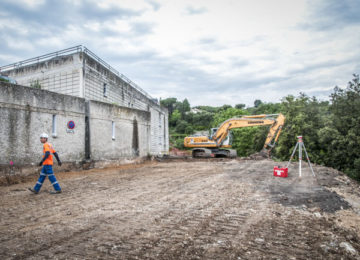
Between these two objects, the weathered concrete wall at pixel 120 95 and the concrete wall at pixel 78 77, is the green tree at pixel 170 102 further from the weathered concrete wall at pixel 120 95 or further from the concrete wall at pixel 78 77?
the concrete wall at pixel 78 77

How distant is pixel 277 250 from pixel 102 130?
43.7 ft

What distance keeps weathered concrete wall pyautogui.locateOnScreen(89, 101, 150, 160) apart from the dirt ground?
7311 millimetres

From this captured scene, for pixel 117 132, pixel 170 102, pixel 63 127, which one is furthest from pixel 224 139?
pixel 170 102

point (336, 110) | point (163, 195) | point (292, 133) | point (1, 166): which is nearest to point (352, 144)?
point (336, 110)

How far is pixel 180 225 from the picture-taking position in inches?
171

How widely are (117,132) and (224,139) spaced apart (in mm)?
10585

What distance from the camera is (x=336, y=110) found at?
22094 millimetres

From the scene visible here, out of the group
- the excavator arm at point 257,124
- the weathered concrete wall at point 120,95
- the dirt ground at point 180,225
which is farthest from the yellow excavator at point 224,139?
the dirt ground at point 180,225

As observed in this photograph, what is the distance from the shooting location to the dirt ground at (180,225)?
3.32 metres

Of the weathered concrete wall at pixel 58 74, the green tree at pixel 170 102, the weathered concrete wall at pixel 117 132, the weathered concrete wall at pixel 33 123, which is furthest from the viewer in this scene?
the green tree at pixel 170 102

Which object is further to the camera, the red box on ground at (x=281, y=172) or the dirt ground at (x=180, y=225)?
the red box on ground at (x=281, y=172)

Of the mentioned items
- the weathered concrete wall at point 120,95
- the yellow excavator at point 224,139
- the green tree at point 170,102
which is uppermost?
the green tree at point 170,102

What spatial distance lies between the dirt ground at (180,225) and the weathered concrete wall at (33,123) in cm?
340

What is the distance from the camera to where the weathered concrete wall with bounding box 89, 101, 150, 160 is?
1445cm
